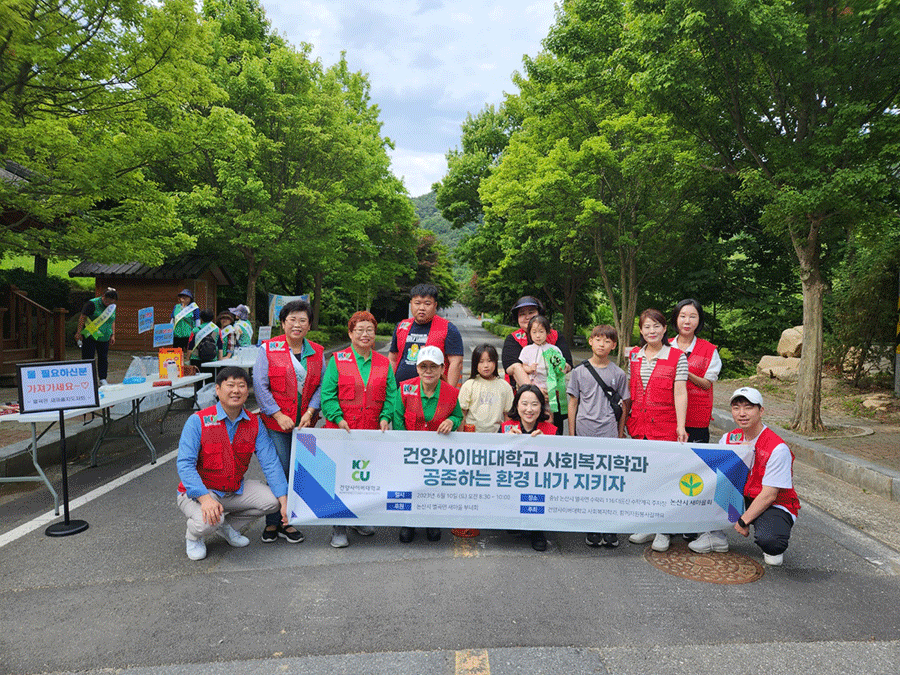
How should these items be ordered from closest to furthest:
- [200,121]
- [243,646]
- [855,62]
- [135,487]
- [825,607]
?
[243,646] → [825,607] → [135,487] → [855,62] → [200,121]

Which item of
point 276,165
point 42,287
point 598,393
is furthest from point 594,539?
point 42,287

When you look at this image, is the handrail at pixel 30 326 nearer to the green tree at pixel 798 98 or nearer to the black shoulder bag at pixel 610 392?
the black shoulder bag at pixel 610 392

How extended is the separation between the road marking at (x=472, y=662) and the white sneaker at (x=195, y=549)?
7.02 feet

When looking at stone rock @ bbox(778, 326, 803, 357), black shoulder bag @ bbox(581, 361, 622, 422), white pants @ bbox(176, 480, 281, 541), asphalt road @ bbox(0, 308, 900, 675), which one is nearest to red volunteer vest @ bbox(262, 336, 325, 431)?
white pants @ bbox(176, 480, 281, 541)

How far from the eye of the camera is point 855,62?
7.59 metres

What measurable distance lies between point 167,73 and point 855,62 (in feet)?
32.7

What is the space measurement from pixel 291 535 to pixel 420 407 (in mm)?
1406

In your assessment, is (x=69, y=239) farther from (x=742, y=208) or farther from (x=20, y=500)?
(x=742, y=208)

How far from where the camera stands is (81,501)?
5.20 m

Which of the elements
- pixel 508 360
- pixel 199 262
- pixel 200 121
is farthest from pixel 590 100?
pixel 199 262

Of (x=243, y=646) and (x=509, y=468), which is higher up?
(x=509, y=468)

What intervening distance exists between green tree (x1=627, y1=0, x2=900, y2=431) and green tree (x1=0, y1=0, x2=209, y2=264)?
722 cm

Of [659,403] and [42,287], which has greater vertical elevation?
[42,287]

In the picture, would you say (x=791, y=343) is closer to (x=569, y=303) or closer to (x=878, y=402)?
(x=878, y=402)
